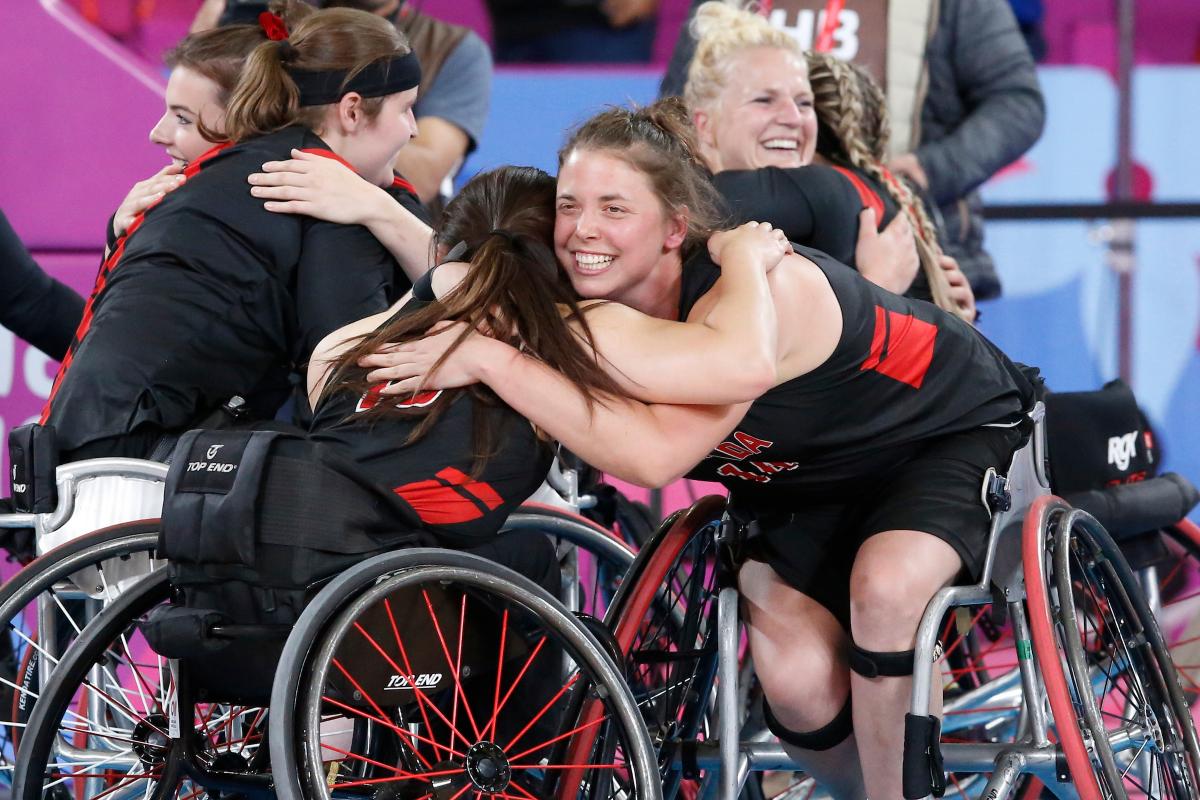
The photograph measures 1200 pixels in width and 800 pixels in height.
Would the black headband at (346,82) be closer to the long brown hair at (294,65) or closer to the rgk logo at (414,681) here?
the long brown hair at (294,65)

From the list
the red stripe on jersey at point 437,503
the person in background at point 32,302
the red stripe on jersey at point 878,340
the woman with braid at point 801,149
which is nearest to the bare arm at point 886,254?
the woman with braid at point 801,149

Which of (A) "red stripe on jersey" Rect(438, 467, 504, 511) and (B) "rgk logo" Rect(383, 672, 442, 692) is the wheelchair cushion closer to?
(A) "red stripe on jersey" Rect(438, 467, 504, 511)

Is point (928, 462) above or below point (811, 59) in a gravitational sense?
below

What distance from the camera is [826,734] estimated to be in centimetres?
262

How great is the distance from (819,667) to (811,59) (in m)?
1.49

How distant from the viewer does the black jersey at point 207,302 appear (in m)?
2.76

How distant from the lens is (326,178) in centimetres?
287

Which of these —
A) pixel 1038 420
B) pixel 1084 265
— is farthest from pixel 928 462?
pixel 1084 265

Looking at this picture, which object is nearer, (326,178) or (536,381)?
(536,381)

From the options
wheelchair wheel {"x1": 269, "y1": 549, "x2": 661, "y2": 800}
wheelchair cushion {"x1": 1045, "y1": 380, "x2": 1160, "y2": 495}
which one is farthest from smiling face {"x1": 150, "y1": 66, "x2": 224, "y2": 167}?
wheelchair cushion {"x1": 1045, "y1": 380, "x2": 1160, "y2": 495}

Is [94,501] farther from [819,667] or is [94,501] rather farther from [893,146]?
[893,146]

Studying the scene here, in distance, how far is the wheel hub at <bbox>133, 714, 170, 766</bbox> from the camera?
2273mm

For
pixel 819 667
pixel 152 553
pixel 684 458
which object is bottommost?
pixel 819 667

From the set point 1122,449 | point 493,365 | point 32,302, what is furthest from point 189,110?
point 1122,449
